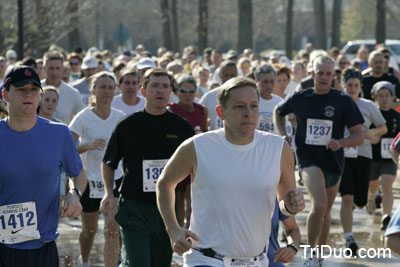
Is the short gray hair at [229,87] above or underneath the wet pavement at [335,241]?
above

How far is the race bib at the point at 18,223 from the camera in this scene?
5.22 metres

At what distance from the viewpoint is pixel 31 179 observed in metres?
5.23

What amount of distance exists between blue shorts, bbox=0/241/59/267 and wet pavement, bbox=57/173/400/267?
3520mm

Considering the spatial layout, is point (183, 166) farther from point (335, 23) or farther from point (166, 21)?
point (335, 23)

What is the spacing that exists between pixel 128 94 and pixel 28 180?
14.0 feet

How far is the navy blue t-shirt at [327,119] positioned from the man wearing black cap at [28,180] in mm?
3804

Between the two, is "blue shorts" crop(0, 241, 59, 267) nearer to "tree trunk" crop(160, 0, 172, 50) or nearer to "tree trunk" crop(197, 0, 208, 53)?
"tree trunk" crop(197, 0, 208, 53)

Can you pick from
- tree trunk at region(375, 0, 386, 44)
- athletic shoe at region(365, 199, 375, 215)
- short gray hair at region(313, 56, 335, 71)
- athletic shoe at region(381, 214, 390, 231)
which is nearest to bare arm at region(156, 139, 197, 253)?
short gray hair at region(313, 56, 335, 71)

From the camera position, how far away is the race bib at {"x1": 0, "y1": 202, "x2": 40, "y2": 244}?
522 centimetres

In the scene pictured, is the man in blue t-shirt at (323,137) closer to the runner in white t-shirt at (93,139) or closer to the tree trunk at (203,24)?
the runner in white t-shirt at (93,139)

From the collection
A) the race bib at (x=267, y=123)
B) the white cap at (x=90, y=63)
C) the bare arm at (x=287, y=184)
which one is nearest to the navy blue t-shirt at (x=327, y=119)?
the race bib at (x=267, y=123)

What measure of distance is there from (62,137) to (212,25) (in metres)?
65.5

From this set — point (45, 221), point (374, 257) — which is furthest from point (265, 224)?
point (374, 257)

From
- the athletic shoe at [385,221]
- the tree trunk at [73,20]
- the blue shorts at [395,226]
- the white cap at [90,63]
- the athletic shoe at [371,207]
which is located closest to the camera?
the blue shorts at [395,226]
